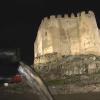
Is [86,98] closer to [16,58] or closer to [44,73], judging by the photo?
[16,58]

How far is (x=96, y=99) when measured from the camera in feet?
50.3

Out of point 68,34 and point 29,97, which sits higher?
point 68,34

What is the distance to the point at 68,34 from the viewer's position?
58.7m

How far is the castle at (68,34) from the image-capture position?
57.0m

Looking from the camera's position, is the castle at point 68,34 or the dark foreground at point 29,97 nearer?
the dark foreground at point 29,97

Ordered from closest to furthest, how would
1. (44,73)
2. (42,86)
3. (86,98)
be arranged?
(42,86)
(86,98)
(44,73)

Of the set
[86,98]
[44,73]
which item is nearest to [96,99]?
[86,98]

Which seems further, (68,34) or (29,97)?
Result: (68,34)

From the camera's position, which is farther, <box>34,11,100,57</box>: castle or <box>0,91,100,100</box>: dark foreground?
<box>34,11,100,57</box>: castle

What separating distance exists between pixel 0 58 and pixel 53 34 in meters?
56.0

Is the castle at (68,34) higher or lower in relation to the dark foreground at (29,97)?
higher

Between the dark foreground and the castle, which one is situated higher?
the castle

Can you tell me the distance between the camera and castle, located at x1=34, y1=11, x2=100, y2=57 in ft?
187

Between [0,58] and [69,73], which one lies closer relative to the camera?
[0,58]
